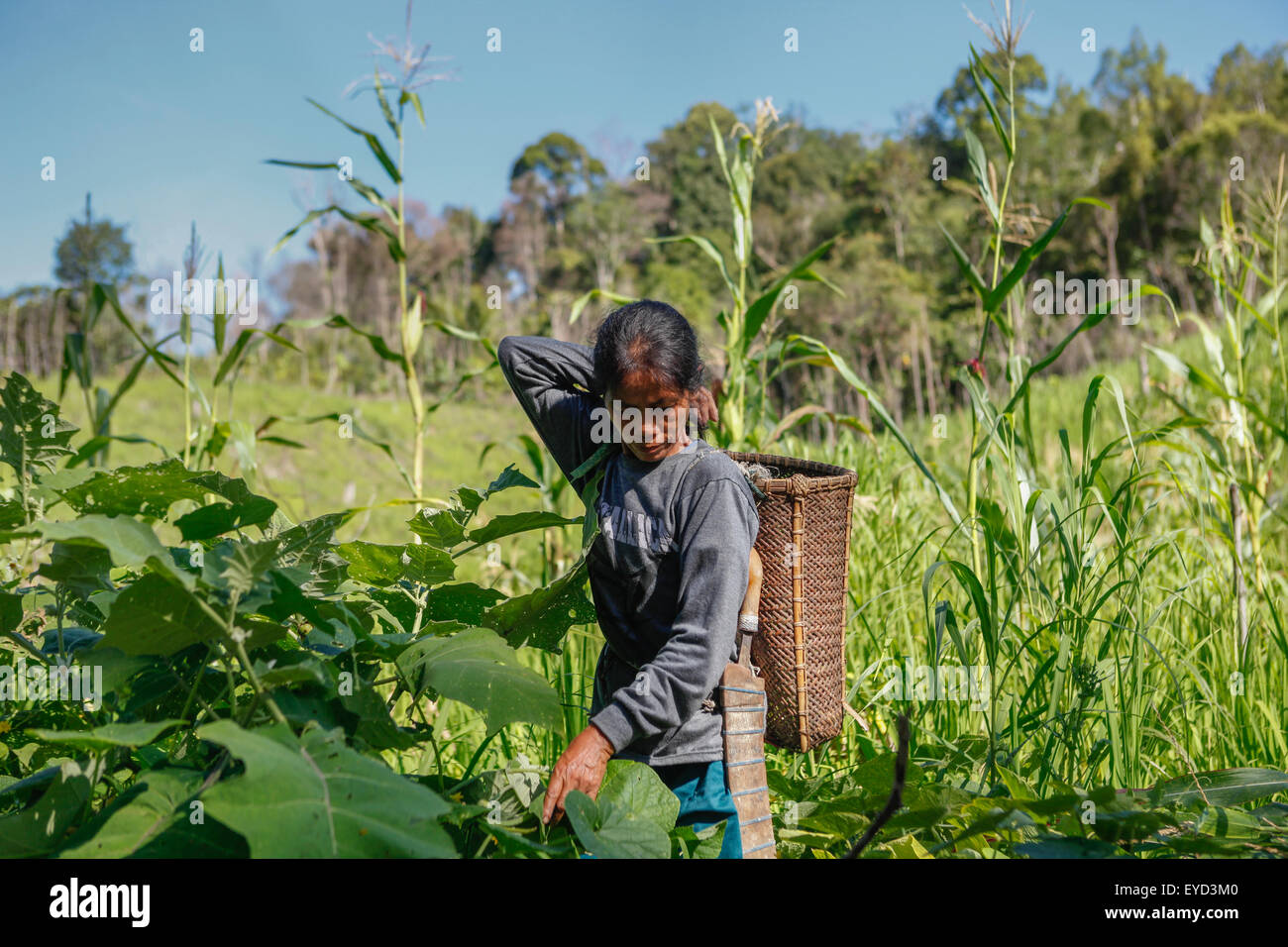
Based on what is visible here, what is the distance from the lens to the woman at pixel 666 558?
147 cm

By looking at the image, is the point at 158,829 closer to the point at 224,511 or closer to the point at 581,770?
the point at 224,511

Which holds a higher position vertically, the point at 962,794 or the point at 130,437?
the point at 130,437

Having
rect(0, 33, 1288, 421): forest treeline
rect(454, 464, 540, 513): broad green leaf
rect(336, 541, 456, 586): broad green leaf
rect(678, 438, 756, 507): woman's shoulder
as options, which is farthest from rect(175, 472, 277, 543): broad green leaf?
rect(0, 33, 1288, 421): forest treeline

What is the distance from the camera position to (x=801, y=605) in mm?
1894

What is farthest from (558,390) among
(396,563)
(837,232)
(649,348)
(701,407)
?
(837,232)

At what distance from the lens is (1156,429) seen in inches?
83.7

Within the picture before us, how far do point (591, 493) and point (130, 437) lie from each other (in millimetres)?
2279

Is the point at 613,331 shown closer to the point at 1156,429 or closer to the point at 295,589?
the point at 295,589

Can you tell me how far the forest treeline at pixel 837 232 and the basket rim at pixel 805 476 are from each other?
9.51 m

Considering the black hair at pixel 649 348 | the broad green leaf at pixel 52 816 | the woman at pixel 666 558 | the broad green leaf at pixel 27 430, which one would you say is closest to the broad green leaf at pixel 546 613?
the woman at pixel 666 558

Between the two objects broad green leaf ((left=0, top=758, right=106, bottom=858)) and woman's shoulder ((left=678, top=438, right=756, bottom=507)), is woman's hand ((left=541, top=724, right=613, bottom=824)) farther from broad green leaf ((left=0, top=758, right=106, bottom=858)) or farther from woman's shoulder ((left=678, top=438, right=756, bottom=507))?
broad green leaf ((left=0, top=758, right=106, bottom=858))

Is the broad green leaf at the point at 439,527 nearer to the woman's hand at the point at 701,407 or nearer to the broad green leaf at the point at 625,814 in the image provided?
the broad green leaf at the point at 625,814

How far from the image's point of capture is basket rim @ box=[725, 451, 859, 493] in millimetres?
1855
